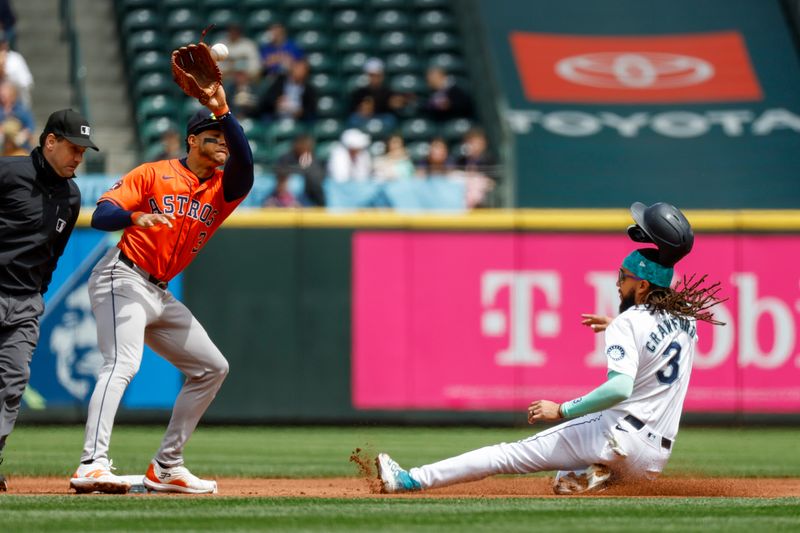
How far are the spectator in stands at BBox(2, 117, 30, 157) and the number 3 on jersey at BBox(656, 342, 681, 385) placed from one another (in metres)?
7.83

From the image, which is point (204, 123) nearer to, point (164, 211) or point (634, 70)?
point (164, 211)

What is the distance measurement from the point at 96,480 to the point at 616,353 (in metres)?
2.57

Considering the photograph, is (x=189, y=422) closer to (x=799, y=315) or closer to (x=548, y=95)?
(x=799, y=315)

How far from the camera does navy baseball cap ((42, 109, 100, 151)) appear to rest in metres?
7.29

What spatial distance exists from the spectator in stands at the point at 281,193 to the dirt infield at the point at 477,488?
538 centimetres

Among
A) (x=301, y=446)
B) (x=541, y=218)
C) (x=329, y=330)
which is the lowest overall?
(x=301, y=446)

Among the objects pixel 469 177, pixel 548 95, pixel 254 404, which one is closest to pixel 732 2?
pixel 548 95

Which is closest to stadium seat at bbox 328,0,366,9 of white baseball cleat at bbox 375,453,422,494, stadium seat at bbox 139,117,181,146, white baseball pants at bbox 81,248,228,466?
stadium seat at bbox 139,117,181,146

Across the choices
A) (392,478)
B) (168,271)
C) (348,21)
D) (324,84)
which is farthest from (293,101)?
(392,478)

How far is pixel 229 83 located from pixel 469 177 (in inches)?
159

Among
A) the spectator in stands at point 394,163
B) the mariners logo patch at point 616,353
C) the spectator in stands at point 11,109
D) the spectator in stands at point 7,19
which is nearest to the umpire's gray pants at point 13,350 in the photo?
the mariners logo patch at point 616,353

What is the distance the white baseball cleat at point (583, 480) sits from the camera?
6898 mm

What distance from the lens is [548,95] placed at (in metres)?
17.9

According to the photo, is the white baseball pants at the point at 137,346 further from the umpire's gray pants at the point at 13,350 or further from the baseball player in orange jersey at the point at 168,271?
the umpire's gray pants at the point at 13,350
